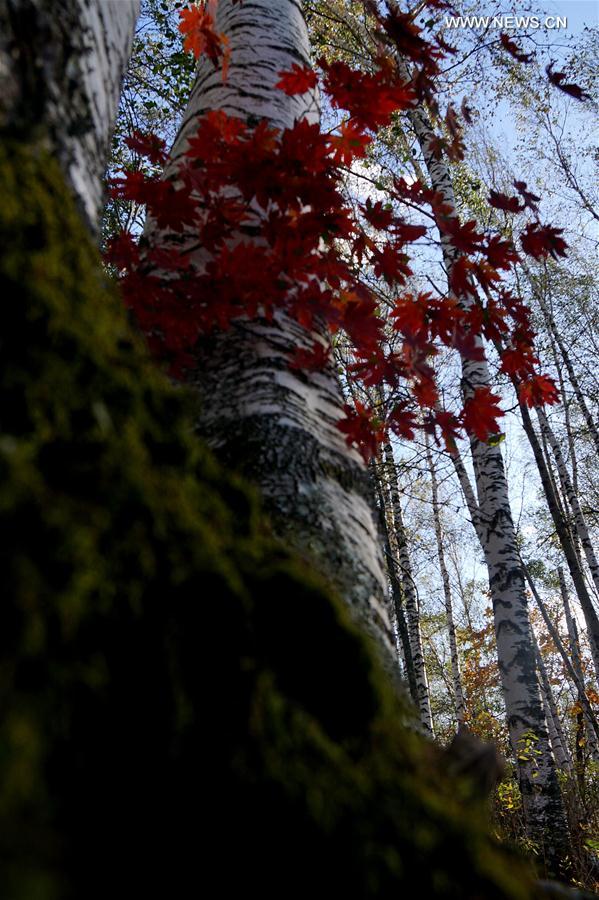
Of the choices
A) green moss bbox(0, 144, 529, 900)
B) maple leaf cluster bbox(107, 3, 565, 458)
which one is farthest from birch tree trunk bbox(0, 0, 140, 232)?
maple leaf cluster bbox(107, 3, 565, 458)

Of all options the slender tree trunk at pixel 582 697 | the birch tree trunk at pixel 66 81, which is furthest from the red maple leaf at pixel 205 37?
the slender tree trunk at pixel 582 697

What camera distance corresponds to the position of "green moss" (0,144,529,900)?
33 centimetres

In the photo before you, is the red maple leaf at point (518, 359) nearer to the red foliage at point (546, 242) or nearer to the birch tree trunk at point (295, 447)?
the red foliage at point (546, 242)

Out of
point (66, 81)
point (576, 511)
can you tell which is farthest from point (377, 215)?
point (576, 511)

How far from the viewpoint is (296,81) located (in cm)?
161

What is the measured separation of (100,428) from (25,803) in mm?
271

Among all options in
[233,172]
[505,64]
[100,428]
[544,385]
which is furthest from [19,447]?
[505,64]

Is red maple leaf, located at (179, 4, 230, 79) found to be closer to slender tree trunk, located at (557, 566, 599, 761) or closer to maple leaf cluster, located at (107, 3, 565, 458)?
maple leaf cluster, located at (107, 3, 565, 458)

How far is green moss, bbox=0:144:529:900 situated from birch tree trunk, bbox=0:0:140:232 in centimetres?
9

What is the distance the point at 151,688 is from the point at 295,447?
22.3 inches

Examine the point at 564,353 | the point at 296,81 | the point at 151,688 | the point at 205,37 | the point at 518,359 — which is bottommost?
the point at 151,688

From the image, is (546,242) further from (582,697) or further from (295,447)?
(582,697)

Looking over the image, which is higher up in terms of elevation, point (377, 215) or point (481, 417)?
point (377, 215)

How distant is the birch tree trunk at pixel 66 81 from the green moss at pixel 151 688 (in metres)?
0.09
